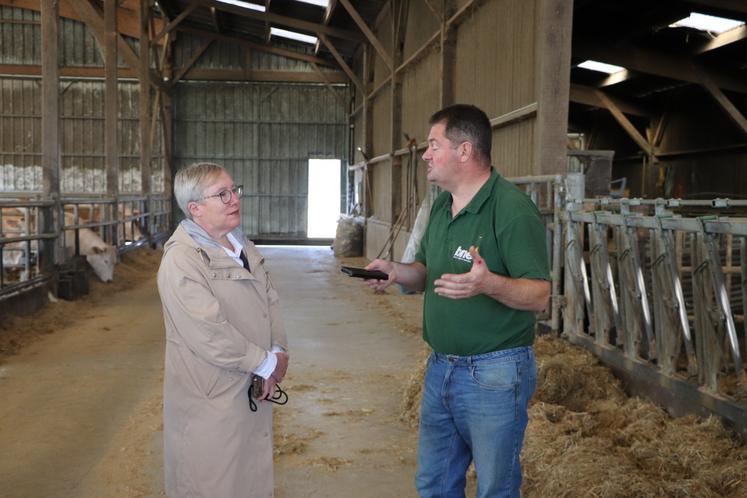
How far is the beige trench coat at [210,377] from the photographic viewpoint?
2.62 metres

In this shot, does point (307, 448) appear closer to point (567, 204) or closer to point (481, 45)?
point (567, 204)

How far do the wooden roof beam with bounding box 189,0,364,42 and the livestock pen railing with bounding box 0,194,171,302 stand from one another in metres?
5.09

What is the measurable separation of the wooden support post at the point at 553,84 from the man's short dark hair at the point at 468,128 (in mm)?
4635

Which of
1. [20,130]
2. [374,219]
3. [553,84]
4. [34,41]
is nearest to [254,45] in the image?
[34,41]

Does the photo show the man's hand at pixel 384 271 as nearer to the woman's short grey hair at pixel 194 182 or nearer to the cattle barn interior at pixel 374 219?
the woman's short grey hair at pixel 194 182

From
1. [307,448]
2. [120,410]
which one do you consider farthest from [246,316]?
[120,410]

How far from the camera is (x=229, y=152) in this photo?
921 inches

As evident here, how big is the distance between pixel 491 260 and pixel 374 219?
49.4 feet

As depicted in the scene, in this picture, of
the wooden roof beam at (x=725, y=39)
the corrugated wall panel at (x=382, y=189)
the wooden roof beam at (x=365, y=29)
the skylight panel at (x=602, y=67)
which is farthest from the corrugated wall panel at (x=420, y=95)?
the wooden roof beam at (x=725, y=39)

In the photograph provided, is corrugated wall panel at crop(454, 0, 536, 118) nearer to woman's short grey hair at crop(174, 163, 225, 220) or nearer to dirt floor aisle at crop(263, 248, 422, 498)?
dirt floor aisle at crop(263, 248, 422, 498)

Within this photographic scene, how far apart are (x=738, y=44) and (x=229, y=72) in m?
15.1

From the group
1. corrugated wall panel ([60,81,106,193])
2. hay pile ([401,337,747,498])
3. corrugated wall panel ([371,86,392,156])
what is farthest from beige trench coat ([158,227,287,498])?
corrugated wall panel ([60,81,106,193])

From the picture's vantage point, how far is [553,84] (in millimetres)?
7070

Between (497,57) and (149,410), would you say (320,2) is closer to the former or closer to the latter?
(497,57)
